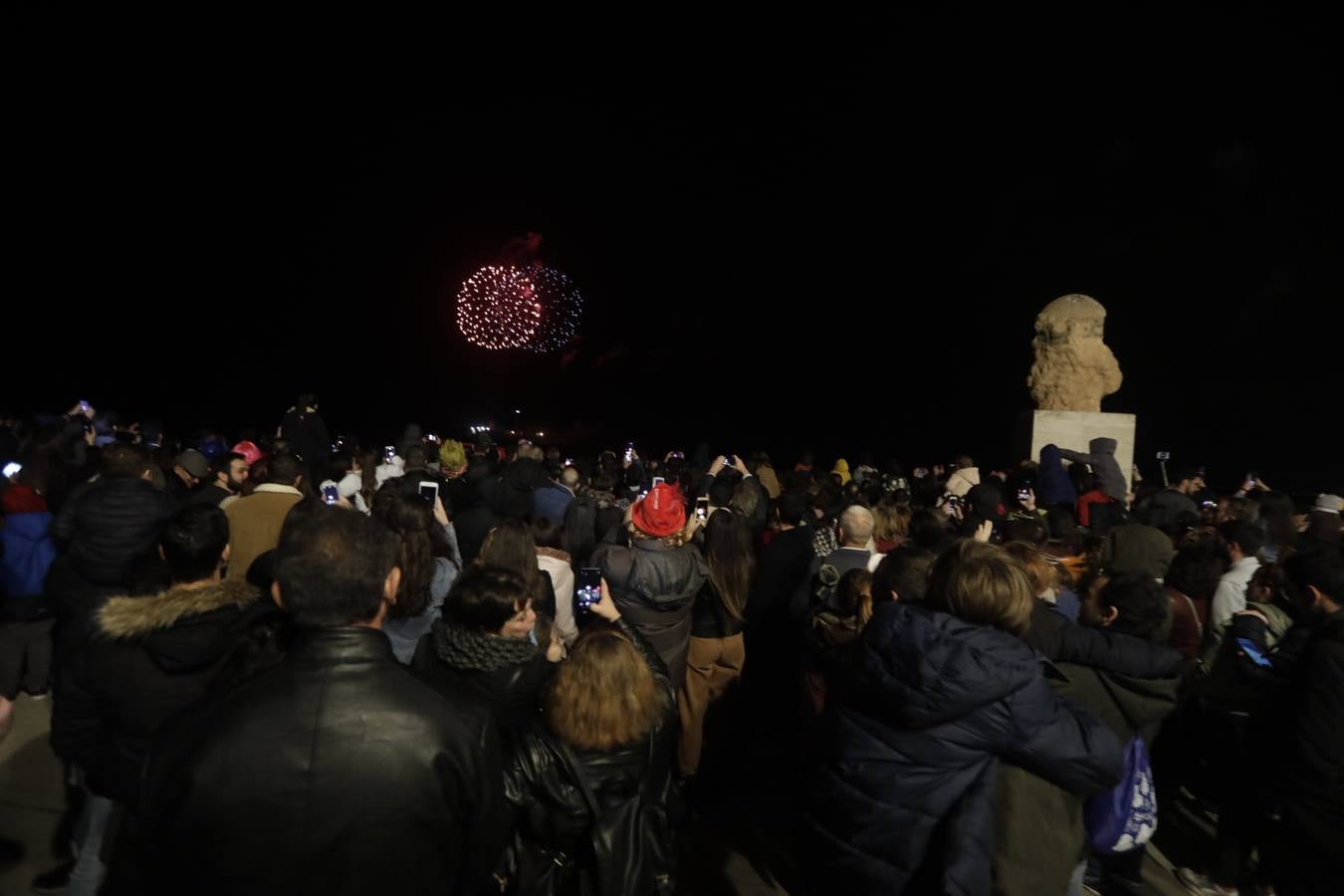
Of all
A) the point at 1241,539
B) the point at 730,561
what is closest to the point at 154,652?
the point at 730,561

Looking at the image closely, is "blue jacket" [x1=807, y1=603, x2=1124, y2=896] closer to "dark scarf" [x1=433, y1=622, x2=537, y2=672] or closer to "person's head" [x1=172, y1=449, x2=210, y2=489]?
"dark scarf" [x1=433, y1=622, x2=537, y2=672]

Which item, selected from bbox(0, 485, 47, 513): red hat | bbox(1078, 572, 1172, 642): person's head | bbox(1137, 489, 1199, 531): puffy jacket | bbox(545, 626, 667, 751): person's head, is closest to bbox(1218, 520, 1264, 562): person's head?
bbox(1137, 489, 1199, 531): puffy jacket

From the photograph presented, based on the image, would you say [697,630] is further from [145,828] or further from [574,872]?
[145,828]

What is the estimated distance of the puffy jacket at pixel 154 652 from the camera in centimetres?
243

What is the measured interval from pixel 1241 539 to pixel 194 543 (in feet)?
19.0

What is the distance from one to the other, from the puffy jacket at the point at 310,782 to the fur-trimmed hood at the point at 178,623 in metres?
1.02

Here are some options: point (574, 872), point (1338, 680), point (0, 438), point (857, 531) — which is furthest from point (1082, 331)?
point (0, 438)

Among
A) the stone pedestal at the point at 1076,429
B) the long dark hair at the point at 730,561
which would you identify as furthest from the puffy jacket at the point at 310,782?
the stone pedestal at the point at 1076,429

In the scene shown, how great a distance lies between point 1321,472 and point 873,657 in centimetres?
1723

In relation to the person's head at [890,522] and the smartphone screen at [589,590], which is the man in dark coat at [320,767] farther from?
the person's head at [890,522]

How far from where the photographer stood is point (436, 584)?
3.90 metres

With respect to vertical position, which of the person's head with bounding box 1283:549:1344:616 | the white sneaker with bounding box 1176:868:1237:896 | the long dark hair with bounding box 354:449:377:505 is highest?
the person's head with bounding box 1283:549:1344:616

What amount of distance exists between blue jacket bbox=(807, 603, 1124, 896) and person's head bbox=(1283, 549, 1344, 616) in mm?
1455

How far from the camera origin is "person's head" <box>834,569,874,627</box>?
3426 mm
